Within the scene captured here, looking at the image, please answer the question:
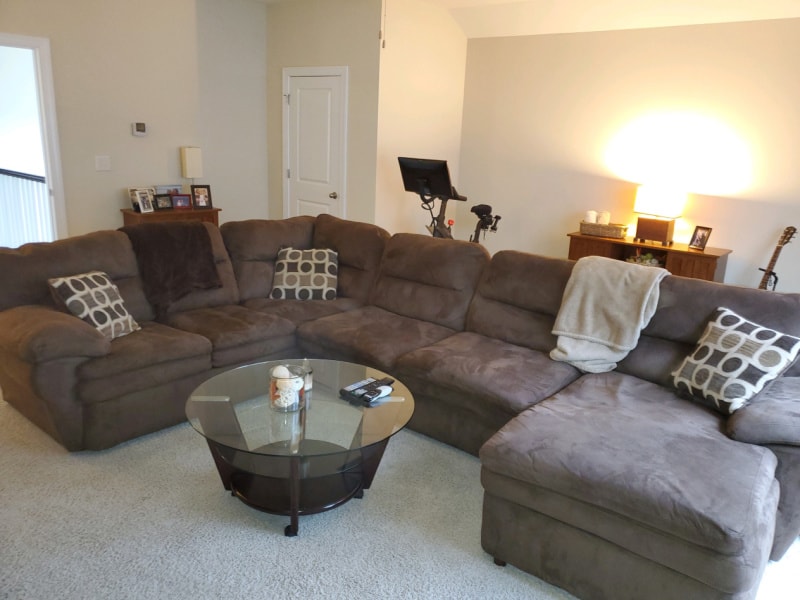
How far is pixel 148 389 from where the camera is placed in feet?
9.66

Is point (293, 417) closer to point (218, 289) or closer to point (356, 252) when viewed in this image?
point (218, 289)

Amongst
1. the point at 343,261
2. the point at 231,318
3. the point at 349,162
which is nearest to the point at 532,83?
the point at 349,162

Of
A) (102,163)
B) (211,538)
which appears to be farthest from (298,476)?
(102,163)

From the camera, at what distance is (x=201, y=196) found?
225 inches

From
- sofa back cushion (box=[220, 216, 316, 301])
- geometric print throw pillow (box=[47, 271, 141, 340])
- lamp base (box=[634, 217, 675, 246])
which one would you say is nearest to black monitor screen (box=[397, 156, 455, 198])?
sofa back cushion (box=[220, 216, 316, 301])

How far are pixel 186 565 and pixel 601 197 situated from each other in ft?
15.5

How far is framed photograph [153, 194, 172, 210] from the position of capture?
17.5 feet

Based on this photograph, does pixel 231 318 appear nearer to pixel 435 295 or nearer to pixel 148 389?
pixel 148 389

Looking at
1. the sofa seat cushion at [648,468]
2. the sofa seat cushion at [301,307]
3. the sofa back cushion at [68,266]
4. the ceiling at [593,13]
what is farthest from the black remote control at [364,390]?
the ceiling at [593,13]

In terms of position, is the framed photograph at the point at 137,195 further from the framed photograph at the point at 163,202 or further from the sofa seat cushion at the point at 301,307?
the sofa seat cushion at the point at 301,307

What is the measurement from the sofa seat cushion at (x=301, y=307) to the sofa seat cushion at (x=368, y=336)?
4.5 inches

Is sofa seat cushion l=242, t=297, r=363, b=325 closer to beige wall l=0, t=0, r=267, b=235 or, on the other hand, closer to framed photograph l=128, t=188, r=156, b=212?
framed photograph l=128, t=188, r=156, b=212

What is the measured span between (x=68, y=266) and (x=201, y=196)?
106 inches

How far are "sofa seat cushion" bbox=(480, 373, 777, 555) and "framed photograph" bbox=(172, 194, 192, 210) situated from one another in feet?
13.7
